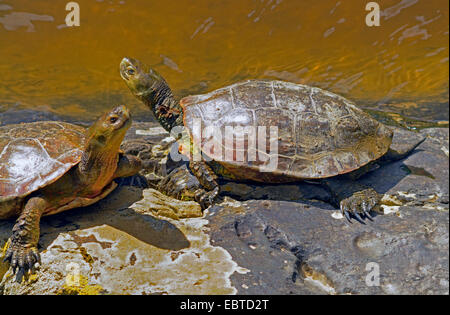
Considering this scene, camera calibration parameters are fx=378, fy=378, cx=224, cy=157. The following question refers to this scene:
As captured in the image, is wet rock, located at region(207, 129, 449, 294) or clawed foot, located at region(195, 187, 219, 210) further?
clawed foot, located at region(195, 187, 219, 210)

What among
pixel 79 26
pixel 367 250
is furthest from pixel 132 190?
pixel 79 26

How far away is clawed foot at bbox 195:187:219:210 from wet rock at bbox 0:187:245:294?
0.12 metres

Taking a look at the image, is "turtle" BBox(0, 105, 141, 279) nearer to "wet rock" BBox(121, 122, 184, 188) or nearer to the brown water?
"wet rock" BBox(121, 122, 184, 188)

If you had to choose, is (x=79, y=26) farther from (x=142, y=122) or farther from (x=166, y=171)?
A: (x=166, y=171)

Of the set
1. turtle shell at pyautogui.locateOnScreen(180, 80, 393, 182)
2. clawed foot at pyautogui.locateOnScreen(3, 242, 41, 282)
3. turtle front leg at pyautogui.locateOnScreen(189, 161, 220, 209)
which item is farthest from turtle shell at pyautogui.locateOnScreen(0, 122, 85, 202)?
turtle shell at pyautogui.locateOnScreen(180, 80, 393, 182)

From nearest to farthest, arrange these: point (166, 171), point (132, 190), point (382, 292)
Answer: point (382, 292) → point (132, 190) → point (166, 171)

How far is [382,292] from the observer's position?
2539 mm

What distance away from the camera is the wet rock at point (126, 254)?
265cm

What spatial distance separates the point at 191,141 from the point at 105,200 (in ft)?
3.69

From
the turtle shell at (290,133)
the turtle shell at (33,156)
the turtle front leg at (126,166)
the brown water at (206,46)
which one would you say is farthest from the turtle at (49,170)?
the brown water at (206,46)

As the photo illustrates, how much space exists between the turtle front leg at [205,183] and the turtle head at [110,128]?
1.02 meters

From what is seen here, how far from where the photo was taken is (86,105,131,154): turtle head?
310 centimetres

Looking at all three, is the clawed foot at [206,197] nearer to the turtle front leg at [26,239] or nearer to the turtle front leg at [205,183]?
the turtle front leg at [205,183]

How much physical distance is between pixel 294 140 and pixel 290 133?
0.09 metres
